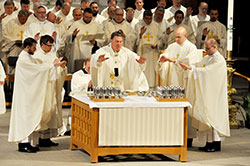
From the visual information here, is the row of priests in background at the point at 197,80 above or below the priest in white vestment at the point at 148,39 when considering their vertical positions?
below

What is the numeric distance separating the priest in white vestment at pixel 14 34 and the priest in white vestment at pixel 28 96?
4.44 meters

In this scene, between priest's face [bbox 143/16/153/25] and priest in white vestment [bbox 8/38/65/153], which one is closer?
priest in white vestment [bbox 8/38/65/153]

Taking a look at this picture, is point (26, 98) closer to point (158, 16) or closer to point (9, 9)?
point (9, 9)

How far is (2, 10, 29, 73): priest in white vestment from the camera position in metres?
13.8

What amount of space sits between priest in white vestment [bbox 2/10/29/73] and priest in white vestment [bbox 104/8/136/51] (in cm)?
170

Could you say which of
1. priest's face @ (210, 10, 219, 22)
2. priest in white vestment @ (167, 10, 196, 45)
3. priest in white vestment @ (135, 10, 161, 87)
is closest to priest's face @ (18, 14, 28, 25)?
priest in white vestment @ (135, 10, 161, 87)

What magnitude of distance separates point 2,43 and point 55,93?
14.6 ft

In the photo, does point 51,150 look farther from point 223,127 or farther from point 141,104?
point 223,127

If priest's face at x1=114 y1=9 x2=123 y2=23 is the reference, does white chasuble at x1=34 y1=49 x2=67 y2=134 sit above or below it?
below

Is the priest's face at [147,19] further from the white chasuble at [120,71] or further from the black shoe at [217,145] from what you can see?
the black shoe at [217,145]

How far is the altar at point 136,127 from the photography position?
28.5ft

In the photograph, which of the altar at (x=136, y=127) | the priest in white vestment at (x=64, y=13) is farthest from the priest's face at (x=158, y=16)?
the altar at (x=136, y=127)

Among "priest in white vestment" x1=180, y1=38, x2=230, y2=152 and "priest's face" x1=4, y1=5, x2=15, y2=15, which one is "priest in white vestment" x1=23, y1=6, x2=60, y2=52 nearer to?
"priest's face" x1=4, y1=5, x2=15, y2=15

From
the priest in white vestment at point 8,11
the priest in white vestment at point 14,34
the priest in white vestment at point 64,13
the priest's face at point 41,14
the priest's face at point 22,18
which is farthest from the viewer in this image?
the priest in white vestment at point 64,13
